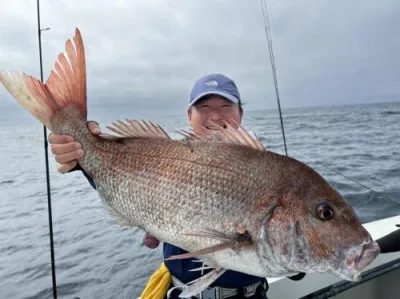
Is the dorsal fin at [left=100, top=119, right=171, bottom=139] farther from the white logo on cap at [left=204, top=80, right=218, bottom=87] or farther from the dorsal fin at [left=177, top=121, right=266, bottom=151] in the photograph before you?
the white logo on cap at [left=204, top=80, right=218, bottom=87]

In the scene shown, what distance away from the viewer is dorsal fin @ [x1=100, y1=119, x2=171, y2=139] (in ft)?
5.61

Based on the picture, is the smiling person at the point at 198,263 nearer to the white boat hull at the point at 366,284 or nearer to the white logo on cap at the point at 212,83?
the white logo on cap at the point at 212,83

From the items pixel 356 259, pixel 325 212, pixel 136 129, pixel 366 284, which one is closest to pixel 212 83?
pixel 136 129

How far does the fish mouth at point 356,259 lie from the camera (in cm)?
124

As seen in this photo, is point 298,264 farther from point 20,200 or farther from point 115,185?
point 20,200

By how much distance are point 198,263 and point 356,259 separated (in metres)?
1.10

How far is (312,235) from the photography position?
1.31m

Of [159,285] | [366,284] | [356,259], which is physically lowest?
[366,284]

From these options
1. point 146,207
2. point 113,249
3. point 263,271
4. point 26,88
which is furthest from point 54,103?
point 113,249

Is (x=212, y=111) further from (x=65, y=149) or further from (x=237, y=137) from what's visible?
(x=65, y=149)

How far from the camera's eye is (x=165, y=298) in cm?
227

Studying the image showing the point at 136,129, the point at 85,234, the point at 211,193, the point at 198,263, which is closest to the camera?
the point at 211,193

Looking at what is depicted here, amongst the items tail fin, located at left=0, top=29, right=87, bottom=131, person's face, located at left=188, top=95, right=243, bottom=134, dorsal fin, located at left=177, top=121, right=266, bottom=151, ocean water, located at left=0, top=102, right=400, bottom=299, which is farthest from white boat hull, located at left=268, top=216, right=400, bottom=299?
tail fin, located at left=0, top=29, right=87, bottom=131

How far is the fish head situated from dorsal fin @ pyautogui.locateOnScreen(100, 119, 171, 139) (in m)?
0.60
